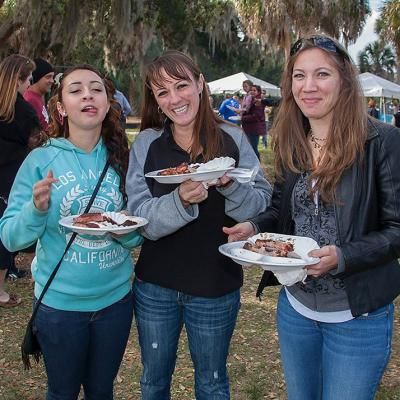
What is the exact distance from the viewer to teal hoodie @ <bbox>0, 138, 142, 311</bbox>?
2359mm

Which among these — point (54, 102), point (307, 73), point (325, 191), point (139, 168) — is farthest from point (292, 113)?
point (54, 102)

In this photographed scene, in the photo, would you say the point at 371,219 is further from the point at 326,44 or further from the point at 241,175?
the point at 326,44

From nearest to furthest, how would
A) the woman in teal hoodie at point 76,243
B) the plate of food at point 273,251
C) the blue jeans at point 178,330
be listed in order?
the plate of food at point 273,251
the woman in teal hoodie at point 76,243
the blue jeans at point 178,330

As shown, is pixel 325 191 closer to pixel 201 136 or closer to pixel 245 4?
pixel 201 136

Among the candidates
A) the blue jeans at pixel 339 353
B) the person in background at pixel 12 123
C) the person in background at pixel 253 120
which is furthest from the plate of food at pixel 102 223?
the person in background at pixel 253 120

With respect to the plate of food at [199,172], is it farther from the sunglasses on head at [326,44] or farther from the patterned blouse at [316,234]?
the sunglasses on head at [326,44]

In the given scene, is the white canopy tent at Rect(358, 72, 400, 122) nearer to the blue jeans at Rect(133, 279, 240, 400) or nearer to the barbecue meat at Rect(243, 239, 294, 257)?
the blue jeans at Rect(133, 279, 240, 400)

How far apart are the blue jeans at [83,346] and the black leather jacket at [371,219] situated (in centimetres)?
104

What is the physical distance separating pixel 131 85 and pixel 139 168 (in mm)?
36475

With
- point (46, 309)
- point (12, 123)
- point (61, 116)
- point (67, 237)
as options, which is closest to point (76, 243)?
point (67, 237)

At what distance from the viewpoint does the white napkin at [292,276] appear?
203 cm

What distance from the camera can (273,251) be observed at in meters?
2.12

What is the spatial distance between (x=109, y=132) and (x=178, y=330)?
3.22ft

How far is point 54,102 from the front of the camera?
251 centimetres
